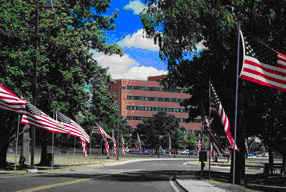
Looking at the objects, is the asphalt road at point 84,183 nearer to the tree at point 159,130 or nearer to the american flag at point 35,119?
the american flag at point 35,119

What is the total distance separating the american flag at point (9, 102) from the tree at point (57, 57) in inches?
102

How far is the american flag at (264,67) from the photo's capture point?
14.2m

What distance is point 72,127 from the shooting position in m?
28.3

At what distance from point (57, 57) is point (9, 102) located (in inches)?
303

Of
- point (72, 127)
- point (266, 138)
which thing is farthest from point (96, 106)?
point (266, 138)

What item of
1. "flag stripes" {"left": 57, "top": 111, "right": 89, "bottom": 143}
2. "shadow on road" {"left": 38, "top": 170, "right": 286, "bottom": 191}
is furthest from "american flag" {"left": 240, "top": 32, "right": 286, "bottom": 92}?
"flag stripes" {"left": 57, "top": 111, "right": 89, "bottom": 143}

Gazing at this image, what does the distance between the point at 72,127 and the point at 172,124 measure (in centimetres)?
9774

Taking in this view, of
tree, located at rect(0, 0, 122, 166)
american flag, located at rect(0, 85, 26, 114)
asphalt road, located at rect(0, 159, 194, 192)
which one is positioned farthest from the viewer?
tree, located at rect(0, 0, 122, 166)

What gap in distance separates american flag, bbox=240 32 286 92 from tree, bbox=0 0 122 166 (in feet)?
44.5

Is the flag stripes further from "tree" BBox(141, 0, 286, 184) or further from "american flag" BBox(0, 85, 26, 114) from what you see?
"tree" BBox(141, 0, 286, 184)

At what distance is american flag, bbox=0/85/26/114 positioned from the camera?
2059cm

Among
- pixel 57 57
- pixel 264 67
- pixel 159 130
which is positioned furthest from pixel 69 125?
pixel 159 130

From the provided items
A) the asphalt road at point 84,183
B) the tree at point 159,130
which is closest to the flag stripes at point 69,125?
the asphalt road at point 84,183

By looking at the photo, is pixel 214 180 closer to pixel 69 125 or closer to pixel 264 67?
pixel 69 125
